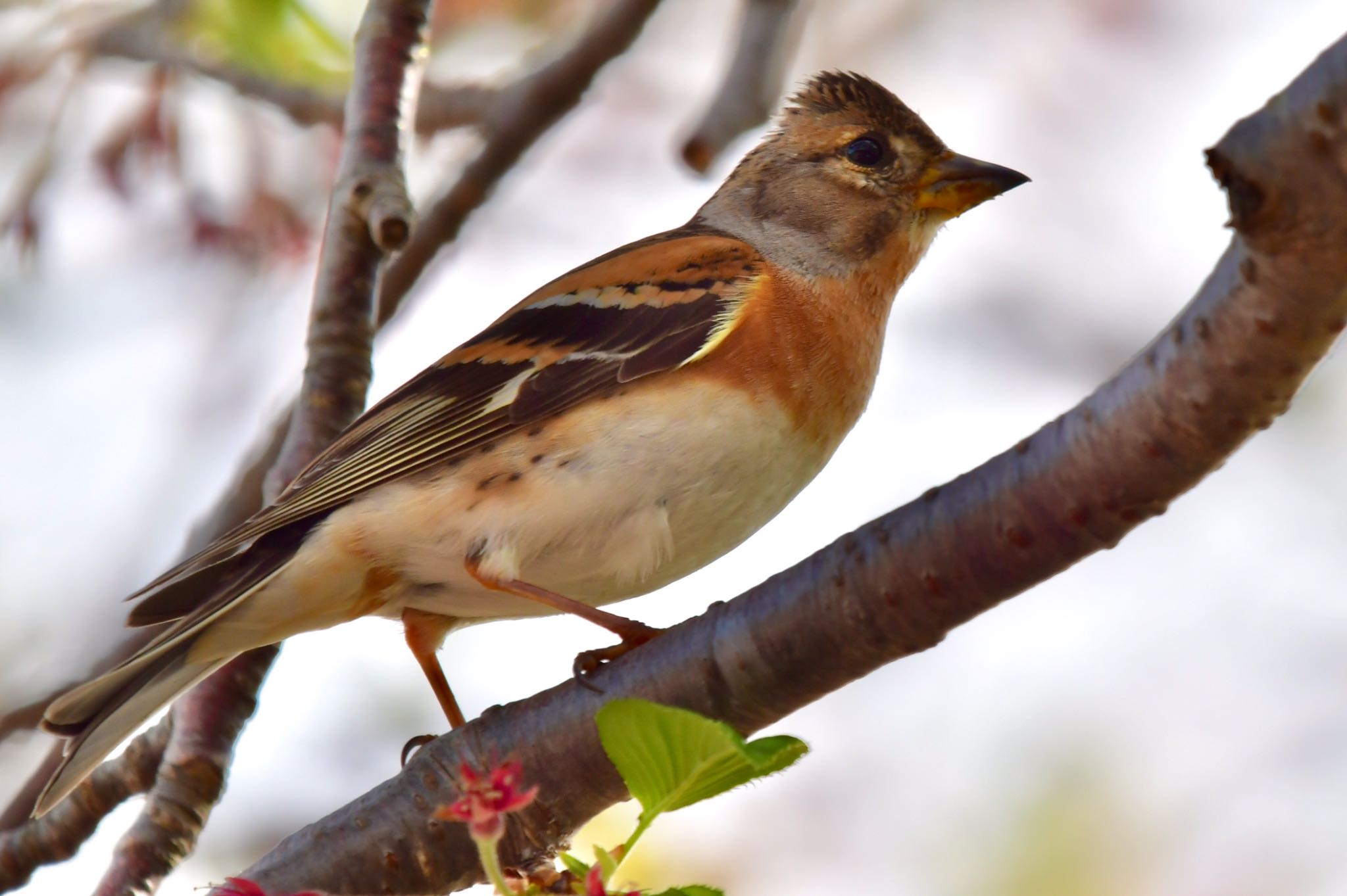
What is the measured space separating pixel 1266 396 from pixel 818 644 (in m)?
0.89

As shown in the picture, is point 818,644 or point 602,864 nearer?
point 602,864

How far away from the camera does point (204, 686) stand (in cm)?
437

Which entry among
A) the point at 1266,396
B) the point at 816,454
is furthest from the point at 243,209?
the point at 1266,396

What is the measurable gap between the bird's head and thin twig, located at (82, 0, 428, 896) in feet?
4.16

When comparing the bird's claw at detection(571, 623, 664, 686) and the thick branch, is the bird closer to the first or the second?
the bird's claw at detection(571, 623, 664, 686)

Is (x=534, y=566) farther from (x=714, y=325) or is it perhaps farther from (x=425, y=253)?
(x=425, y=253)

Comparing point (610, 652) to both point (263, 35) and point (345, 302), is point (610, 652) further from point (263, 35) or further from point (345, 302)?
point (263, 35)

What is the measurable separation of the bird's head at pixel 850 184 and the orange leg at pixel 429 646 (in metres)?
1.60

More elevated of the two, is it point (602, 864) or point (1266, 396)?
point (1266, 396)

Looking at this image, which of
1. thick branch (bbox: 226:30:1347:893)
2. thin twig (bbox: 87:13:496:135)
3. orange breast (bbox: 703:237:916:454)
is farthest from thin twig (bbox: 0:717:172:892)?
thin twig (bbox: 87:13:496:135)

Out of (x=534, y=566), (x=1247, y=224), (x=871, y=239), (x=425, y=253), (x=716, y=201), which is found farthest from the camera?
(x=716, y=201)

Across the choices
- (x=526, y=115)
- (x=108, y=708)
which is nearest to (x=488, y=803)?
(x=108, y=708)

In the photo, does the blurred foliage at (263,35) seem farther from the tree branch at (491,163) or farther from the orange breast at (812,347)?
the orange breast at (812,347)

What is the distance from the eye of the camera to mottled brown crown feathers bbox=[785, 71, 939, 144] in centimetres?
519
